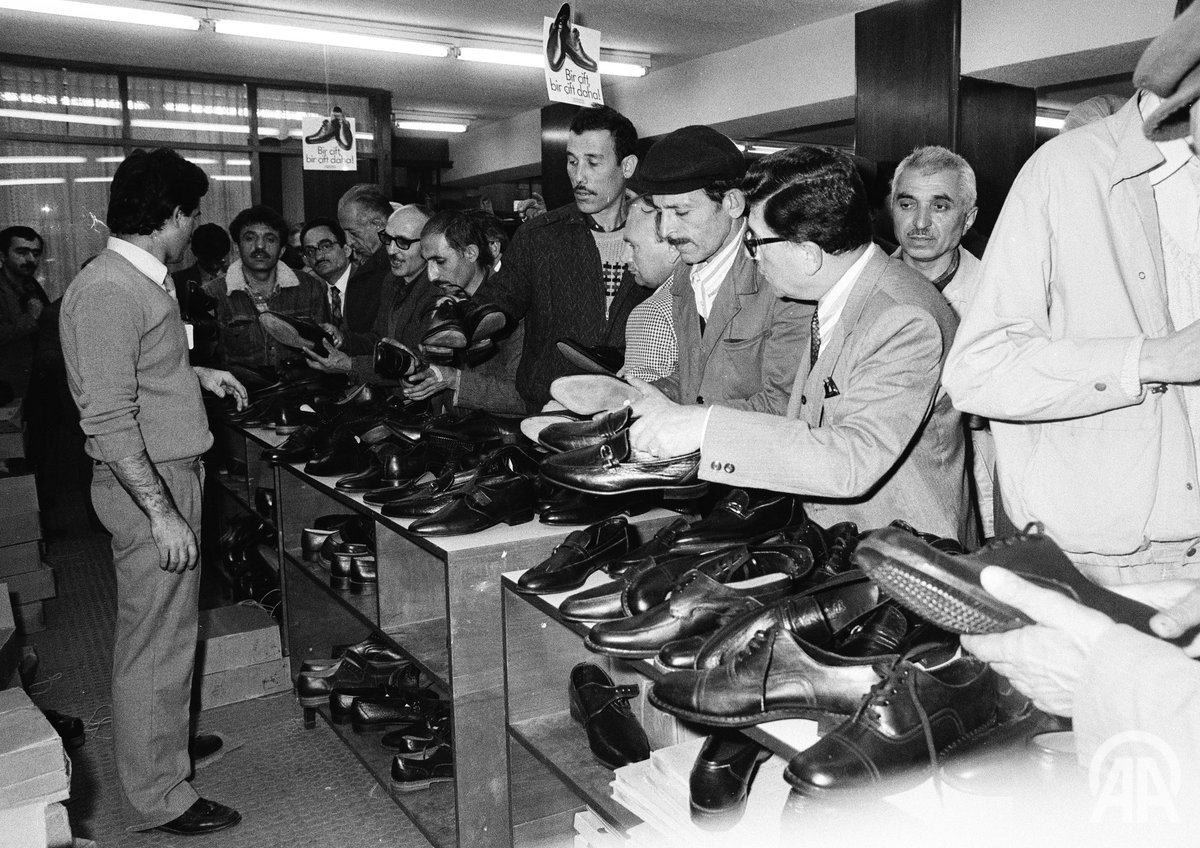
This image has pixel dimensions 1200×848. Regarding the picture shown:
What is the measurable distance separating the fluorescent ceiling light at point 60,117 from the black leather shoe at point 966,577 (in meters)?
9.96

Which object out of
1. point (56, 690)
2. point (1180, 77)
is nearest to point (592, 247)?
point (1180, 77)

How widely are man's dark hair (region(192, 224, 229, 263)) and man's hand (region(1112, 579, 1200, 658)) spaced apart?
6421mm

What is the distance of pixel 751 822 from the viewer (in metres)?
1.54

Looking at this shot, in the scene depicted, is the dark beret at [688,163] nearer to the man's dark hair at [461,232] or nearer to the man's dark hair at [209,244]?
the man's dark hair at [461,232]

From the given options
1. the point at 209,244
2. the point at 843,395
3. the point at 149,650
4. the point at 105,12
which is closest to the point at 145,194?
the point at 149,650

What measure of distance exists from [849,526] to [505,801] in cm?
134

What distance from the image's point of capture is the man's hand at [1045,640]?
0.96 m

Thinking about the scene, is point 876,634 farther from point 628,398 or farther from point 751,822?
point 628,398

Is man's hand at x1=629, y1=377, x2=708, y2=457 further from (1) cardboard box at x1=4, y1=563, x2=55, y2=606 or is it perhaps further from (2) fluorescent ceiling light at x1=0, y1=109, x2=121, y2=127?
(2) fluorescent ceiling light at x1=0, y1=109, x2=121, y2=127

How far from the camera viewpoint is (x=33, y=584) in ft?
15.5

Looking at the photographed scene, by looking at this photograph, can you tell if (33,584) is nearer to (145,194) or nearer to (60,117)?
(145,194)

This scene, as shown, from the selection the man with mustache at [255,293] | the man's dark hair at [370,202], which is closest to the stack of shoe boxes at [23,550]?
the man with mustache at [255,293]

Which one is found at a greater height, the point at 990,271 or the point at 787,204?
the point at 787,204

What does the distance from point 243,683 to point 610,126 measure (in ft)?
8.24
